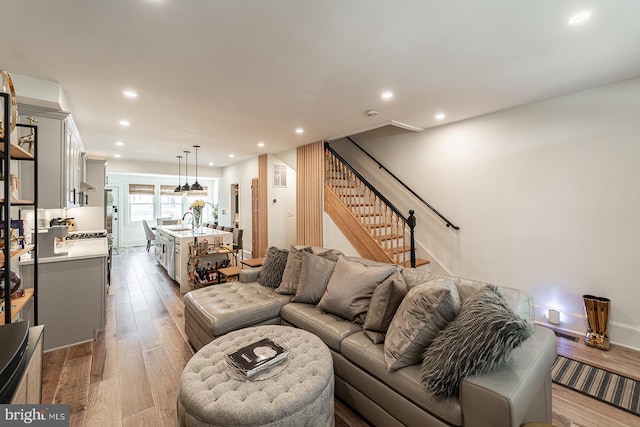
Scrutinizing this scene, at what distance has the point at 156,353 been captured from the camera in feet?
8.68

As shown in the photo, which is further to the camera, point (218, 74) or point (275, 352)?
point (218, 74)

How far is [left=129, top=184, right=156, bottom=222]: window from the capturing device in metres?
9.14

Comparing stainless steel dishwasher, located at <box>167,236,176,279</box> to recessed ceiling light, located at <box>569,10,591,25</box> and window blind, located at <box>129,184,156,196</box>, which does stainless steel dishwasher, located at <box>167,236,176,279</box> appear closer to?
window blind, located at <box>129,184,156,196</box>

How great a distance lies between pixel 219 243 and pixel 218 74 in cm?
318

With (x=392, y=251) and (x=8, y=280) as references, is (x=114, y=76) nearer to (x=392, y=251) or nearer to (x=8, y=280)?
(x=8, y=280)

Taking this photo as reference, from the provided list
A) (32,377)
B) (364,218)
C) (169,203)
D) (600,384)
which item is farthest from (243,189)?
(600,384)

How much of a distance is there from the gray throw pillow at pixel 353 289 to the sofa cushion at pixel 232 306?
21.5 inches

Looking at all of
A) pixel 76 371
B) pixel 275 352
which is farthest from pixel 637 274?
pixel 76 371

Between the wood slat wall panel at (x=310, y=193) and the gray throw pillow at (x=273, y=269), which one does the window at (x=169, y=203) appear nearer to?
the wood slat wall panel at (x=310, y=193)

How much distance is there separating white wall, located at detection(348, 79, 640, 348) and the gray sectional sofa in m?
1.95

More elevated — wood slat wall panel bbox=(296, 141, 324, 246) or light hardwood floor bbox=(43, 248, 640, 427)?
wood slat wall panel bbox=(296, 141, 324, 246)

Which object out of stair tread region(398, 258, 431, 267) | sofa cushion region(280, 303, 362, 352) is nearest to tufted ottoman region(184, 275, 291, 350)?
sofa cushion region(280, 303, 362, 352)

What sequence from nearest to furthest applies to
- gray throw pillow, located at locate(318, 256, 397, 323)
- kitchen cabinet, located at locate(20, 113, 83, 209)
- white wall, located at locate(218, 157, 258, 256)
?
gray throw pillow, located at locate(318, 256, 397, 323) < kitchen cabinet, located at locate(20, 113, 83, 209) < white wall, located at locate(218, 157, 258, 256)

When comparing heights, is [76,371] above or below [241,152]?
below
